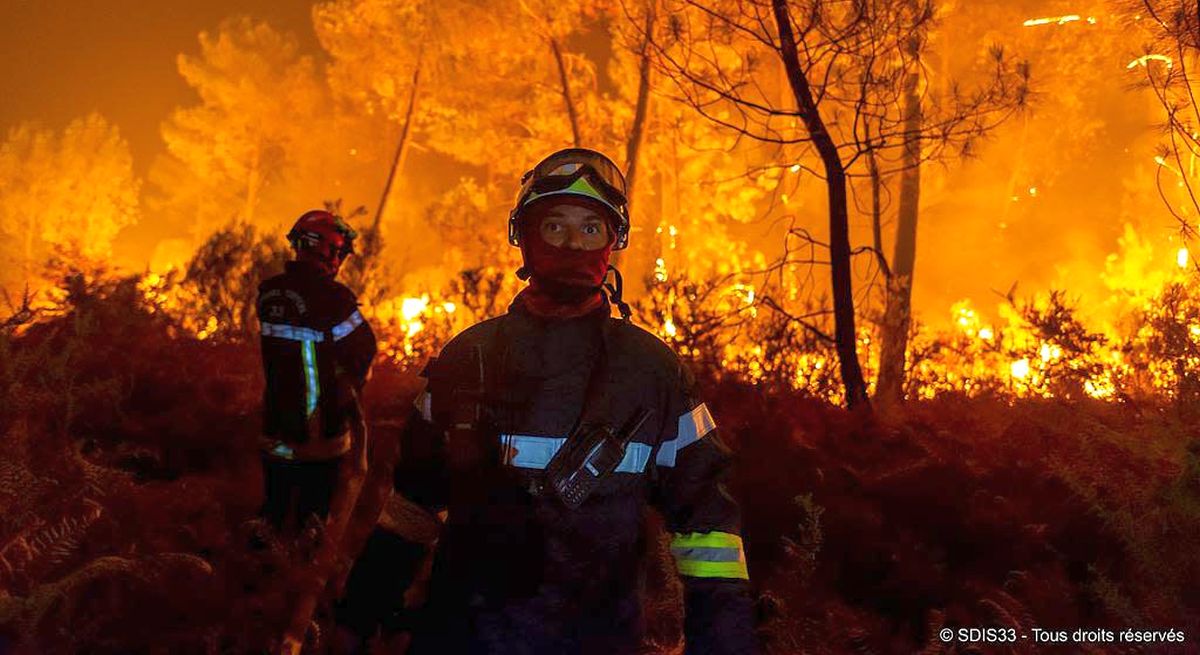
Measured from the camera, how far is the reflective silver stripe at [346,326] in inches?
141

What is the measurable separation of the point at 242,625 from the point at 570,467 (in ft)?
7.15

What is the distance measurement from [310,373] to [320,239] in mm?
706

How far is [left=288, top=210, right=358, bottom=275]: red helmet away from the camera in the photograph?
3.61 meters

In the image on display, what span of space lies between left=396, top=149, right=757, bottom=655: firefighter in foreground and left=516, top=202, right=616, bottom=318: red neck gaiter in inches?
0.4

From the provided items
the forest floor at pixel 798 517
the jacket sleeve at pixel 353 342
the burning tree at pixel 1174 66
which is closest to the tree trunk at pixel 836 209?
the forest floor at pixel 798 517

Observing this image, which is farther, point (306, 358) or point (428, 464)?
point (306, 358)

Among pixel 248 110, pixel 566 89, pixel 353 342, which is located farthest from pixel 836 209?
pixel 248 110

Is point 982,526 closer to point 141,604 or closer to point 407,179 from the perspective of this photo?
point 141,604

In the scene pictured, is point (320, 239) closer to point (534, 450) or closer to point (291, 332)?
point (291, 332)

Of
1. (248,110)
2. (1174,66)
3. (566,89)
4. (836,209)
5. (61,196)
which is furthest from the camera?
(61,196)

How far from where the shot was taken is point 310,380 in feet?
11.7

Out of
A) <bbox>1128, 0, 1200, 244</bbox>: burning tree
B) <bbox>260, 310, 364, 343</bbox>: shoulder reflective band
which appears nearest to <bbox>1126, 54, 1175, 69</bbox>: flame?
<bbox>1128, 0, 1200, 244</bbox>: burning tree

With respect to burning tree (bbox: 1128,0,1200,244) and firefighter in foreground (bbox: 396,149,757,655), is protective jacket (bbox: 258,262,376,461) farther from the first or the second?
burning tree (bbox: 1128,0,1200,244)

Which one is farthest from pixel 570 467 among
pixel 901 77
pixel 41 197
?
pixel 41 197
